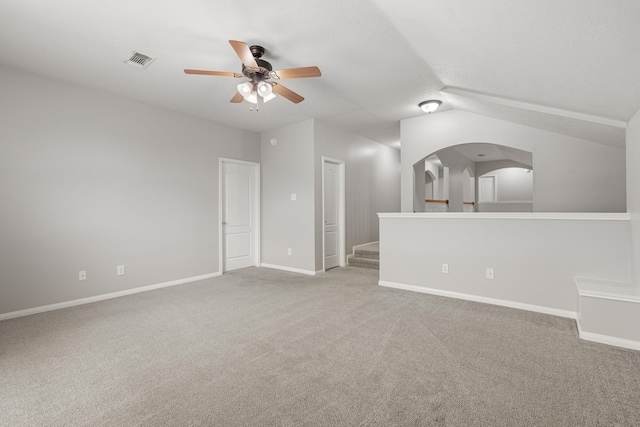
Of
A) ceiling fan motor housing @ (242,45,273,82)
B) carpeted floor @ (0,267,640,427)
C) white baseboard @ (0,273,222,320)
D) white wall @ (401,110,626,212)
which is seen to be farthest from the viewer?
white wall @ (401,110,626,212)

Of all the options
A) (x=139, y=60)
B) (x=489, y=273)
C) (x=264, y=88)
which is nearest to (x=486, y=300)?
(x=489, y=273)

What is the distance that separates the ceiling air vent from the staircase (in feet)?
14.5

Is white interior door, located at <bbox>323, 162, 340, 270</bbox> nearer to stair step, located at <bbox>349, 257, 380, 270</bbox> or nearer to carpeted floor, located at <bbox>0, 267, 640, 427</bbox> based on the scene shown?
stair step, located at <bbox>349, 257, 380, 270</bbox>

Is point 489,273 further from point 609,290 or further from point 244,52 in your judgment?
point 244,52

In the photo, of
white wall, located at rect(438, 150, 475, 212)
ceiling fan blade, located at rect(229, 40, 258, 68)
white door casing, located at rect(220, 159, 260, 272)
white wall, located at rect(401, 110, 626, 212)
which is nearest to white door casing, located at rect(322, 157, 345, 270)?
white door casing, located at rect(220, 159, 260, 272)

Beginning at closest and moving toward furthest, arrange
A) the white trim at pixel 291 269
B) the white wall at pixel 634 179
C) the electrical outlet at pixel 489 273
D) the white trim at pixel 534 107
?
the white wall at pixel 634 179
the white trim at pixel 534 107
the electrical outlet at pixel 489 273
the white trim at pixel 291 269

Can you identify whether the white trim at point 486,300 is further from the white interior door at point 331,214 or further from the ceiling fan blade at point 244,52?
the ceiling fan blade at point 244,52

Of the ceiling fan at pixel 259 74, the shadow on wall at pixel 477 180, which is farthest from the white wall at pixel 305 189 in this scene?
the ceiling fan at pixel 259 74

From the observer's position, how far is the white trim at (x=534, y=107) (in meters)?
2.79

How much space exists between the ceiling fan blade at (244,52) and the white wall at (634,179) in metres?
3.16

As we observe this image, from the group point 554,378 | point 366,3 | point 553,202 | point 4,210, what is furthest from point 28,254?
point 553,202

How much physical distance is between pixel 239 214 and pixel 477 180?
8.43 meters

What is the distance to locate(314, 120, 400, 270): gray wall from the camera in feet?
17.1

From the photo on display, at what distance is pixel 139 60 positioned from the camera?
2.97m
